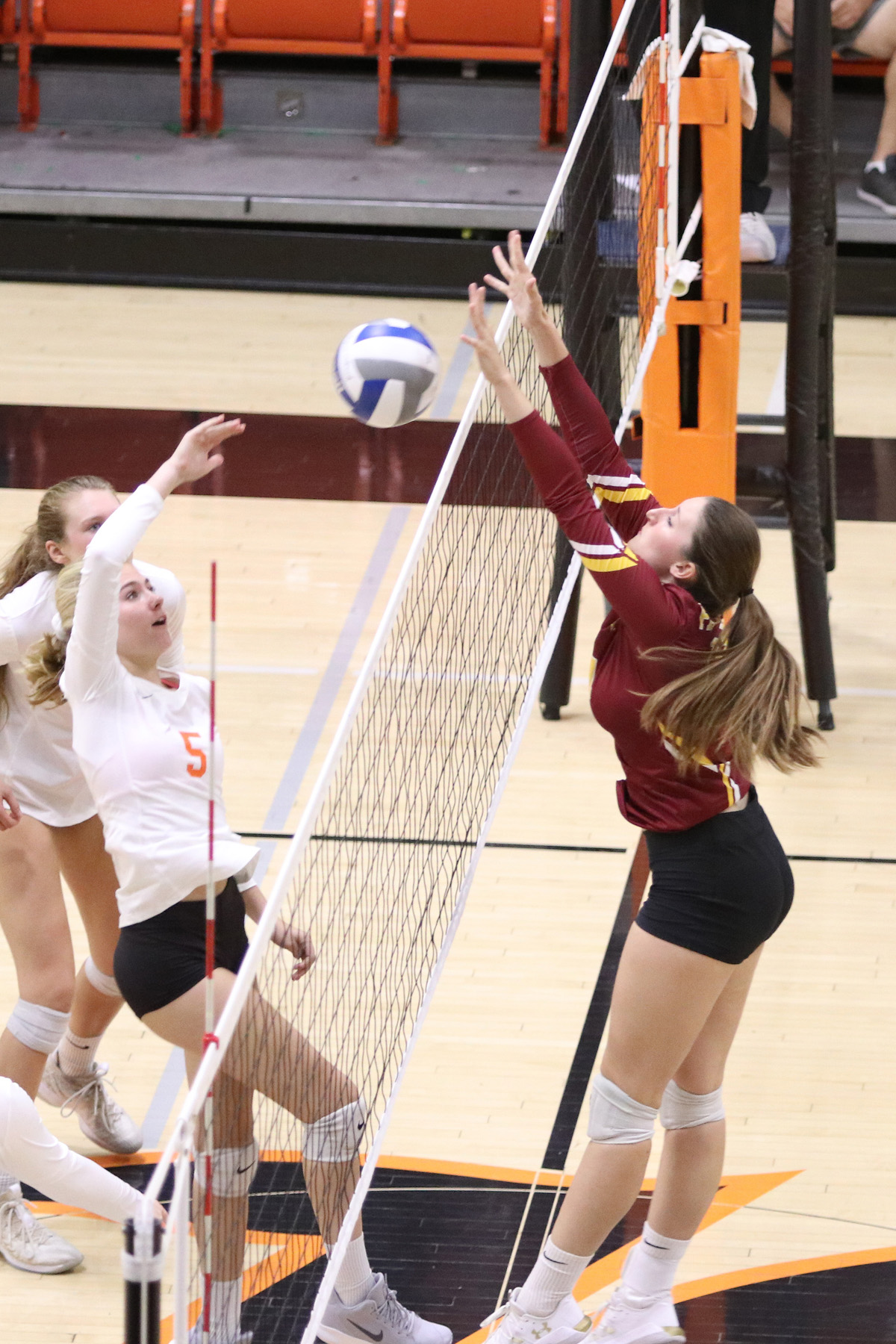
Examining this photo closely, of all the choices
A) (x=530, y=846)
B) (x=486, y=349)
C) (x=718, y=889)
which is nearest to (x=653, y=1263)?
(x=718, y=889)

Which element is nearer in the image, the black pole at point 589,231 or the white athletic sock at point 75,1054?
the white athletic sock at point 75,1054

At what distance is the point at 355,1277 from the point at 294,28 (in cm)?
1003

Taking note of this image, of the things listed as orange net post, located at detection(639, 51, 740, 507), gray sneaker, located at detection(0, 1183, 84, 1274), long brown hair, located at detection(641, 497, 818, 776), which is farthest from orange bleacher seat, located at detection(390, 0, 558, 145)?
gray sneaker, located at detection(0, 1183, 84, 1274)

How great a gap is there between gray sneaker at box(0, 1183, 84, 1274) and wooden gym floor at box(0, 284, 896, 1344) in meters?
0.03

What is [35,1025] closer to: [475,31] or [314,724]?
[314,724]

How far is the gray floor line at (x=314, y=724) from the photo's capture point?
14.6 ft

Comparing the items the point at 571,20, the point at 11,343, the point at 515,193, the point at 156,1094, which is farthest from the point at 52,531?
the point at 515,193

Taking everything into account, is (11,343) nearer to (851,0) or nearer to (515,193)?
(515,193)

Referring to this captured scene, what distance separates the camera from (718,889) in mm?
3268

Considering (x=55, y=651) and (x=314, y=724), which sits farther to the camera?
(x=314, y=724)

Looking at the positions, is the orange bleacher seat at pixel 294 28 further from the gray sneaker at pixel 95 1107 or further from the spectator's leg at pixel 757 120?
the gray sneaker at pixel 95 1107

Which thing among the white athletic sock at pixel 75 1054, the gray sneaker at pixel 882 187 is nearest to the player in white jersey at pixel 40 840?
the white athletic sock at pixel 75 1054

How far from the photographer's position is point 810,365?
6.29 m

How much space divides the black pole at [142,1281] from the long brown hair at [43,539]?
6.05ft
